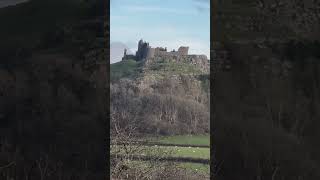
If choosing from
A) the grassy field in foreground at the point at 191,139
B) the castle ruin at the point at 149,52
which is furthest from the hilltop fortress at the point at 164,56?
the grassy field in foreground at the point at 191,139

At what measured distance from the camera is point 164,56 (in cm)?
2916

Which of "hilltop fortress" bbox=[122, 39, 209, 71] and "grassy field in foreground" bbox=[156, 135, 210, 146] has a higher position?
"hilltop fortress" bbox=[122, 39, 209, 71]

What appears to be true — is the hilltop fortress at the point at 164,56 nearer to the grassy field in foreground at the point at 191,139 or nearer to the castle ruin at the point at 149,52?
the castle ruin at the point at 149,52

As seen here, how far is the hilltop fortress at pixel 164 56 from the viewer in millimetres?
28892

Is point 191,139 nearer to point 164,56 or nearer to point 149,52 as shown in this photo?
point 164,56

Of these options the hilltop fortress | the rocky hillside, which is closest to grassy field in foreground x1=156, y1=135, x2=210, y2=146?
the rocky hillside

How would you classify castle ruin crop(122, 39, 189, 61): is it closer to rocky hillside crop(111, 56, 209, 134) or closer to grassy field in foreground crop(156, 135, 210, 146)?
rocky hillside crop(111, 56, 209, 134)

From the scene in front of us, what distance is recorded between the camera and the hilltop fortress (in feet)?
94.8

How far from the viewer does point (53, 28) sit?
18.2 ft

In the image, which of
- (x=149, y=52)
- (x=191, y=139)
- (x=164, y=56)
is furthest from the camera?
(x=149, y=52)

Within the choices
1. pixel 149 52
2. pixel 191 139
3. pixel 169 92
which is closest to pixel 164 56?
pixel 149 52
